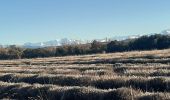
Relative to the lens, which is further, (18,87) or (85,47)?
(85,47)

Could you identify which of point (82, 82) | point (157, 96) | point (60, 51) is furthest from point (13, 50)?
point (157, 96)

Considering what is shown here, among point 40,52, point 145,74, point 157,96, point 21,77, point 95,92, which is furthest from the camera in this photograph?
point 40,52

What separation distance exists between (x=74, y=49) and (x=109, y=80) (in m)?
86.3

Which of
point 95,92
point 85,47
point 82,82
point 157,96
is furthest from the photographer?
A: point 85,47

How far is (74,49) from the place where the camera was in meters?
104

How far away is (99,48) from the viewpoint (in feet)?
329

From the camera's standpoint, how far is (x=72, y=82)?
20.5 metres

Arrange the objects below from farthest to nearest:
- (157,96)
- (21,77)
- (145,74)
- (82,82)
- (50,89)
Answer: (21,77) → (145,74) → (82,82) → (50,89) → (157,96)

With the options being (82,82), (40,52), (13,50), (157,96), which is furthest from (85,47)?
(157,96)

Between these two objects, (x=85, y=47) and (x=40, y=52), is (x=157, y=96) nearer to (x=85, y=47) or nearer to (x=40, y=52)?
(x=85, y=47)

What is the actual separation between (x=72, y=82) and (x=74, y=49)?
276ft

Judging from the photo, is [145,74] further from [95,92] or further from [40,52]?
[40,52]

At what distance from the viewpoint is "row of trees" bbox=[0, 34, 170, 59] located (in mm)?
89062

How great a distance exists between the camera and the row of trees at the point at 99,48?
3506 inches
